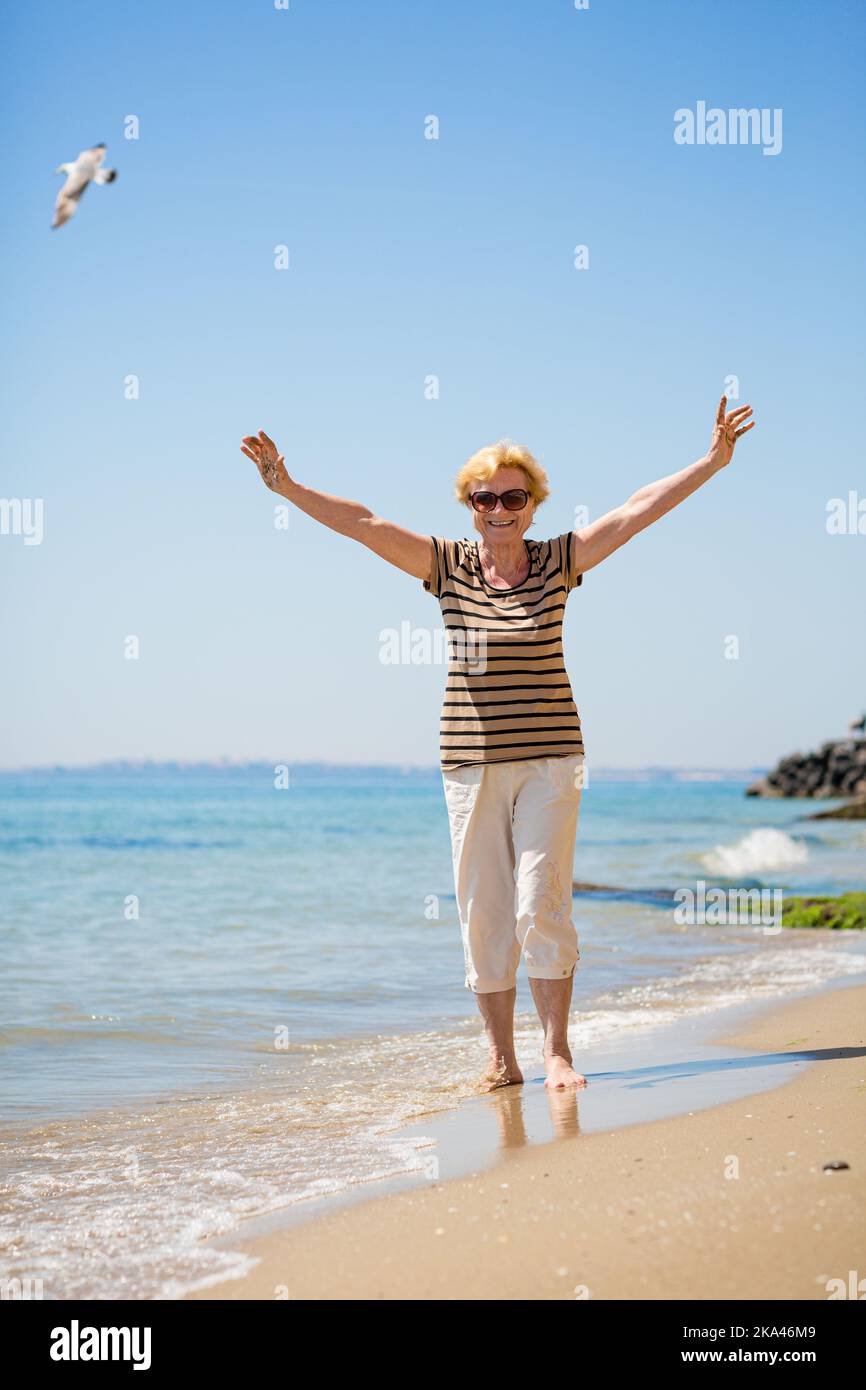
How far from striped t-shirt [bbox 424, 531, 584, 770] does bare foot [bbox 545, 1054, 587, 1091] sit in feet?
3.59

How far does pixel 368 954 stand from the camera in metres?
9.35

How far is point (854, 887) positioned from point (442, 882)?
16.1 ft

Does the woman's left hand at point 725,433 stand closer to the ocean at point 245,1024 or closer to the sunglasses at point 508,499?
the sunglasses at point 508,499

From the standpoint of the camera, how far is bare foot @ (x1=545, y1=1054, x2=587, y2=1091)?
14.5 feet

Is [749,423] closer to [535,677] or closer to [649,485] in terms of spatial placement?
[649,485]

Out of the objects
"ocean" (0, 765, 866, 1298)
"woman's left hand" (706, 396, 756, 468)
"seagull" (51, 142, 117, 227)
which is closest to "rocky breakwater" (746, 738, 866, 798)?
"ocean" (0, 765, 866, 1298)

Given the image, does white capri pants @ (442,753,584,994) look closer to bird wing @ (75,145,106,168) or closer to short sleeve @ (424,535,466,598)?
short sleeve @ (424,535,466,598)

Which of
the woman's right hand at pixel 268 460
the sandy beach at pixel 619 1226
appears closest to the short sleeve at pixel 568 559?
the woman's right hand at pixel 268 460

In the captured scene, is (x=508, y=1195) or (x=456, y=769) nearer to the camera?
(x=508, y=1195)

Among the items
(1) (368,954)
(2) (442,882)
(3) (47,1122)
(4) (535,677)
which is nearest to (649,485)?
(4) (535,677)

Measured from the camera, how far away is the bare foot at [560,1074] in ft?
14.5

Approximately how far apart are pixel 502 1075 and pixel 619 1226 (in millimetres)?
2027
